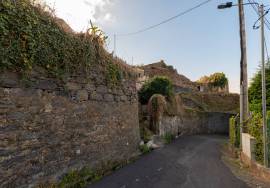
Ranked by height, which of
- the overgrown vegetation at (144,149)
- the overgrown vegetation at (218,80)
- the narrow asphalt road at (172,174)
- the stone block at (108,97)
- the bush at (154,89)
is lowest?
the narrow asphalt road at (172,174)

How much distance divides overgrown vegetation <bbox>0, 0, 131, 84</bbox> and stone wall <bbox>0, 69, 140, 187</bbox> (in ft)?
0.85

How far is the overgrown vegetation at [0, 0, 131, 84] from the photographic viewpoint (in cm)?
405

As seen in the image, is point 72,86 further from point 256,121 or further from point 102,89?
point 256,121

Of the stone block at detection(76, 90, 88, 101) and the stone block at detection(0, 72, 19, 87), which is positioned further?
the stone block at detection(76, 90, 88, 101)

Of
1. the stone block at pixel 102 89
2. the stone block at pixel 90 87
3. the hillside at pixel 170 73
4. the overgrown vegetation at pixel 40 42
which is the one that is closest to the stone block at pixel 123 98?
the stone block at pixel 102 89

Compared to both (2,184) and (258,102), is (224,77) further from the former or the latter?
(2,184)

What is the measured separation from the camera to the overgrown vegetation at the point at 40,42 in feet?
13.3

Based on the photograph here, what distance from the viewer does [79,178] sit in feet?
18.3

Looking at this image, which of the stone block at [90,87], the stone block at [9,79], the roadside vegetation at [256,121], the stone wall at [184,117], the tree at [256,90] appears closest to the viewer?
the stone block at [9,79]

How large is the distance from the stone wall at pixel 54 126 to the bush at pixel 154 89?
22.4ft

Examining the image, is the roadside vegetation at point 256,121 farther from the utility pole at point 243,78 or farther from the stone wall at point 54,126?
the stone wall at point 54,126

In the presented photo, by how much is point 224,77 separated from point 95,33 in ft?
126

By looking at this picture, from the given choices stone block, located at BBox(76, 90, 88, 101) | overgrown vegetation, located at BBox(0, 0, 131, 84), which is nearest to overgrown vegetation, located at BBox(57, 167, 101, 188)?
stone block, located at BBox(76, 90, 88, 101)

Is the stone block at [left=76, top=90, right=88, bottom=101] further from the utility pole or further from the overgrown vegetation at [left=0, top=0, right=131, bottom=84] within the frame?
the utility pole
